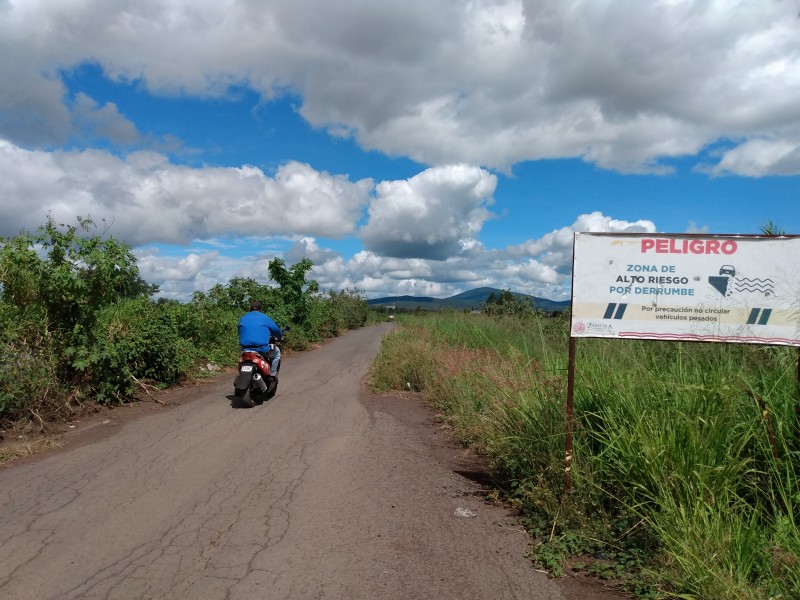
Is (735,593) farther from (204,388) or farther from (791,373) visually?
(204,388)

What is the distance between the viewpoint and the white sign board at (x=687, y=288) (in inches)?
180

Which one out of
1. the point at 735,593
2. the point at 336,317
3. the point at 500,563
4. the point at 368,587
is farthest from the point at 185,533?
the point at 336,317

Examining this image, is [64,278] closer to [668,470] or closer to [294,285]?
[668,470]

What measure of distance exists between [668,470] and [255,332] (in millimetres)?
7886

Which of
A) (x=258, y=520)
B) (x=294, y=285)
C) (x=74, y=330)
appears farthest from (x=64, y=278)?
(x=294, y=285)

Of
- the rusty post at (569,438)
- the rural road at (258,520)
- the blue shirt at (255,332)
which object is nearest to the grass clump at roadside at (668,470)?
the rusty post at (569,438)

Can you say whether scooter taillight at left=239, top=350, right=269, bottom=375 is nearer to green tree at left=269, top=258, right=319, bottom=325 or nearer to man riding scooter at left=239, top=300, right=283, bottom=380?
man riding scooter at left=239, top=300, right=283, bottom=380

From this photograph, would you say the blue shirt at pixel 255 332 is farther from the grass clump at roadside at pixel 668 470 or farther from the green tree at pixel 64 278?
the grass clump at roadside at pixel 668 470

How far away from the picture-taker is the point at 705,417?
429cm

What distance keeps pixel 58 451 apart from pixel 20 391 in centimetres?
127

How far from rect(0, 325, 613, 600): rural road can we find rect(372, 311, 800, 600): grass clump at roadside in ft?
1.40

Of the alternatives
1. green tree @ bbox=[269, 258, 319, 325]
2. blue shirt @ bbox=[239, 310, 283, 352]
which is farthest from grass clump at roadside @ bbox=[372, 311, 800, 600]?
green tree @ bbox=[269, 258, 319, 325]

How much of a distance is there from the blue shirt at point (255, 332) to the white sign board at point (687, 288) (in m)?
6.93

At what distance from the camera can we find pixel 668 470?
411cm
